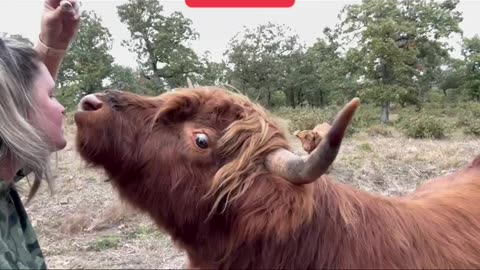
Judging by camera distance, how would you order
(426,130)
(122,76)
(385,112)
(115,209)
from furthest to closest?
(122,76) < (385,112) < (426,130) < (115,209)

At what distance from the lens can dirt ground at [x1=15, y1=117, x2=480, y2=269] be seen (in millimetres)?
6949

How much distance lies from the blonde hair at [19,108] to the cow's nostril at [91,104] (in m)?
0.31

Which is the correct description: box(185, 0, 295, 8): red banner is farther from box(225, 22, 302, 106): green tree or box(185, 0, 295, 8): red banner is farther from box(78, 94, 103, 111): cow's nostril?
box(225, 22, 302, 106): green tree

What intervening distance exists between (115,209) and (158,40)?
4020 centimetres

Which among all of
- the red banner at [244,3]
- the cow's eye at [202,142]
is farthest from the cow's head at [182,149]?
the red banner at [244,3]

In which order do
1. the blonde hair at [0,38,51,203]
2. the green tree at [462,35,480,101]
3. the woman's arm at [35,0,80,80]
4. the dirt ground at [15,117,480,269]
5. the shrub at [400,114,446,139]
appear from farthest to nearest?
the green tree at [462,35,480,101] → the shrub at [400,114,446,139] → the dirt ground at [15,117,480,269] → the woman's arm at [35,0,80,80] → the blonde hair at [0,38,51,203]

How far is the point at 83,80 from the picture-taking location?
3388cm

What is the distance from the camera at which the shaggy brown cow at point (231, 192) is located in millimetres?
2912

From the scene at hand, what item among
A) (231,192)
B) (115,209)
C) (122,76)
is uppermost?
(231,192)

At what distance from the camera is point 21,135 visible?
262 cm

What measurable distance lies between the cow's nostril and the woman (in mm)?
136

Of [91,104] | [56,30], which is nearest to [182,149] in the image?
[91,104]

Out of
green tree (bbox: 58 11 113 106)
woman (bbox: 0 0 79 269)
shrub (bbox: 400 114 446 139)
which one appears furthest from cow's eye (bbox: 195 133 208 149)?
green tree (bbox: 58 11 113 106)

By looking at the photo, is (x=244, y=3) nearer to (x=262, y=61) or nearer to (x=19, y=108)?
(x=19, y=108)
